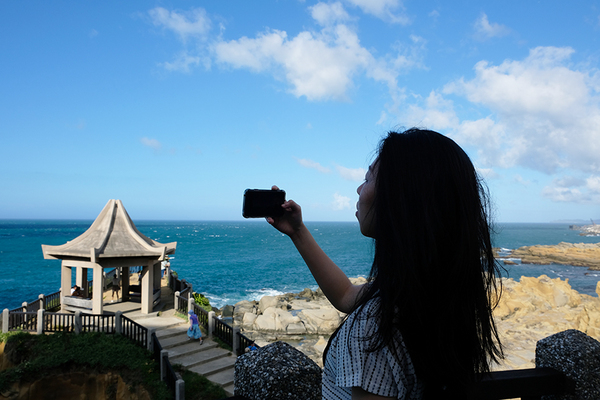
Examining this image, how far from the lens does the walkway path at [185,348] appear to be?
988 cm

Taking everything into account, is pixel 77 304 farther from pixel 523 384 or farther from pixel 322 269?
pixel 523 384

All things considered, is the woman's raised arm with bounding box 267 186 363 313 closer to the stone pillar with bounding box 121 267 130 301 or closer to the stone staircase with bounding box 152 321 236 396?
the stone staircase with bounding box 152 321 236 396

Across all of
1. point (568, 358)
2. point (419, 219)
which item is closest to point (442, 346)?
point (419, 219)

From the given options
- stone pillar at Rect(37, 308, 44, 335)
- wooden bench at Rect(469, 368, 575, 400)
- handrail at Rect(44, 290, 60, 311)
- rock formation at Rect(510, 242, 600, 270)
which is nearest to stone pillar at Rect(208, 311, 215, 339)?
stone pillar at Rect(37, 308, 44, 335)

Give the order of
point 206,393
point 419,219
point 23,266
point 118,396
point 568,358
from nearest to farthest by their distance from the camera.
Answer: point 419,219
point 568,358
point 206,393
point 118,396
point 23,266

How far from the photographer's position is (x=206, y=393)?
29.1ft

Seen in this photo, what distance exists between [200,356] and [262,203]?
33.7 feet

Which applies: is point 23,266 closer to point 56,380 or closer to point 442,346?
point 56,380

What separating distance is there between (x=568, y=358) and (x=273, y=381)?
6.84 ft

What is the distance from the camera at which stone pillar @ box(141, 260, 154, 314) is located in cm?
1334

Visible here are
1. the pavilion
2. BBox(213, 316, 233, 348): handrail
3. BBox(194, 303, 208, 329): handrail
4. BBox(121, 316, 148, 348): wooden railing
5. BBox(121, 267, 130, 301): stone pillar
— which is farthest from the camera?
BBox(121, 267, 130, 301): stone pillar

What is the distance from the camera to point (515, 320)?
21.0 m

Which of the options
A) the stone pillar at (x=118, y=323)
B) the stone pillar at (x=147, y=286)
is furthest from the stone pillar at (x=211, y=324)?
the stone pillar at (x=147, y=286)

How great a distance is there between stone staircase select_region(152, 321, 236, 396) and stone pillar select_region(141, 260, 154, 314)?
1764 mm
